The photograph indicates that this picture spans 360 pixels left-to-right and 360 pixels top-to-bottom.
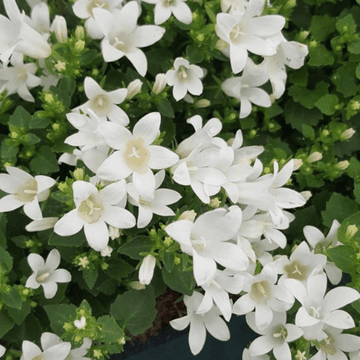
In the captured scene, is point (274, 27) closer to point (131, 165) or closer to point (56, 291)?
point (131, 165)

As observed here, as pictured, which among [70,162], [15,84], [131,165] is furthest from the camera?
[15,84]

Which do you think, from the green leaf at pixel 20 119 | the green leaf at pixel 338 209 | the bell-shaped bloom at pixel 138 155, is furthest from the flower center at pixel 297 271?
the green leaf at pixel 20 119

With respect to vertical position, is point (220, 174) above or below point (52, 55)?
below

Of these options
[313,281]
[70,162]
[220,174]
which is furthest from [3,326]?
[313,281]

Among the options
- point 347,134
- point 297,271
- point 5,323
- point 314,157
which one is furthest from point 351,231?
point 5,323

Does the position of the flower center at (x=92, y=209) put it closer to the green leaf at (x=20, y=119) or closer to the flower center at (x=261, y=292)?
the green leaf at (x=20, y=119)

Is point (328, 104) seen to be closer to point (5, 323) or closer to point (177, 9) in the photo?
point (177, 9)

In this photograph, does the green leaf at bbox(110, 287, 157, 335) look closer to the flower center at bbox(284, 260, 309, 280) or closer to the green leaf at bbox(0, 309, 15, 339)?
the green leaf at bbox(0, 309, 15, 339)
